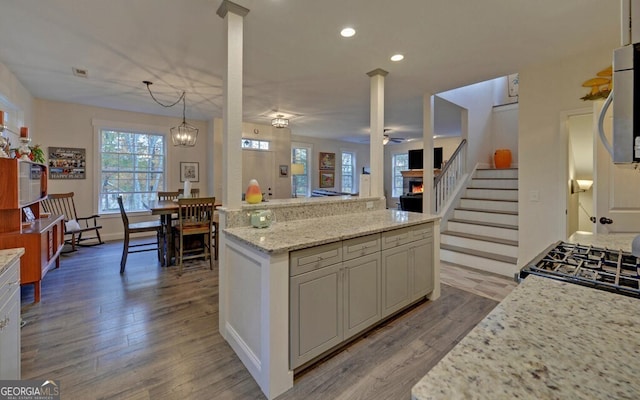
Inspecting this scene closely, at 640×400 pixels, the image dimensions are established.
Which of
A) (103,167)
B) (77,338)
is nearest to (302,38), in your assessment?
(77,338)

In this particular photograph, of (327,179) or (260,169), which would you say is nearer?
(260,169)

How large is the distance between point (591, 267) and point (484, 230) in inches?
138

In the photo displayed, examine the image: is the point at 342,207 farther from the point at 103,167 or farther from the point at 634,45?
the point at 103,167

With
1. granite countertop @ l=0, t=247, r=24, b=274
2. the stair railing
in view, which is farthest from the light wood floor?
the stair railing

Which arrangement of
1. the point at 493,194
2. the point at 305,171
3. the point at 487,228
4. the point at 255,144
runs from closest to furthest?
the point at 487,228 < the point at 493,194 < the point at 255,144 < the point at 305,171

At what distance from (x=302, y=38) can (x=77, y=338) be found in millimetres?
3264

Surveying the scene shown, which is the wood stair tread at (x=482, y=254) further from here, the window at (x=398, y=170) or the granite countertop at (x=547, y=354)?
the window at (x=398, y=170)

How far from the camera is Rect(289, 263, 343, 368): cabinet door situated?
1.77 meters

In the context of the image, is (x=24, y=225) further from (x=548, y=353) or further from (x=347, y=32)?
(x=548, y=353)

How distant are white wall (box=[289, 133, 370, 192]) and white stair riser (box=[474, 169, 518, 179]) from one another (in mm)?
4383

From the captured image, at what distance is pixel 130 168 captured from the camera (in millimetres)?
5953

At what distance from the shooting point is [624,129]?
0.81m

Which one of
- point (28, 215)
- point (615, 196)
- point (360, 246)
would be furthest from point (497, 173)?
point (28, 215)

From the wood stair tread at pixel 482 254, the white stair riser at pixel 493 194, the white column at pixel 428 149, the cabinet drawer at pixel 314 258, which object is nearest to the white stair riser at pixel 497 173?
the white stair riser at pixel 493 194
